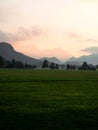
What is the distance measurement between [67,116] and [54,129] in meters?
4.10

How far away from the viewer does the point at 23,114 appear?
21.2 meters

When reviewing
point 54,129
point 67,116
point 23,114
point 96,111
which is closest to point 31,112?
point 23,114

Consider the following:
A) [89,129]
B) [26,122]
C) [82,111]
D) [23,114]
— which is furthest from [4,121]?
[82,111]

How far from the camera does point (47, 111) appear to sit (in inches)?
890

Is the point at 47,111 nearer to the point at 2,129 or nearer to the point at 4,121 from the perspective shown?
the point at 4,121

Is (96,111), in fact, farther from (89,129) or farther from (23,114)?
(89,129)

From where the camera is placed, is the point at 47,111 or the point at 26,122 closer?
the point at 26,122

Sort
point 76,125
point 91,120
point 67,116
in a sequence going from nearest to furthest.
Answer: point 76,125 < point 91,120 < point 67,116

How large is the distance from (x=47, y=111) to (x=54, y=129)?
6119 mm

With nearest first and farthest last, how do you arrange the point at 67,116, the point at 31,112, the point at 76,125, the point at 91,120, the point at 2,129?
the point at 2,129
the point at 76,125
the point at 91,120
the point at 67,116
the point at 31,112

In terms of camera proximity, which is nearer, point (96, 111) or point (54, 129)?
point (54, 129)

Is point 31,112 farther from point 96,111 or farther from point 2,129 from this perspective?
point 2,129

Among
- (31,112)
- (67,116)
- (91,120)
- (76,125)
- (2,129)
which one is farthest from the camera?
(31,112)

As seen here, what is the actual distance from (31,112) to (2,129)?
5.95 metres
